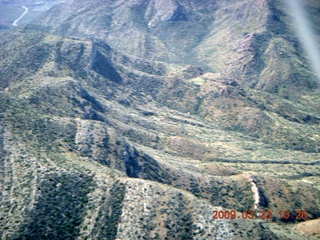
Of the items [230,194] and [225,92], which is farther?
[225,92]

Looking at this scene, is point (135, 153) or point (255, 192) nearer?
point (255, 192)

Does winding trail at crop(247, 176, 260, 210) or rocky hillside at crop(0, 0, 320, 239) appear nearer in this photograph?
rocky hillside at crop(0, 0, 320, 239)

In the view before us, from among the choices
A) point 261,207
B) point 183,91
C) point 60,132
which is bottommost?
point 183,91

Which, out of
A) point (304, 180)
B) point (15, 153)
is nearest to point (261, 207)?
point (304, 180)

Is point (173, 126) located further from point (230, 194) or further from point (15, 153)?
point (15, 153)

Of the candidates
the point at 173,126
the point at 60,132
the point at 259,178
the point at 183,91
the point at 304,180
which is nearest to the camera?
the point at 60,132

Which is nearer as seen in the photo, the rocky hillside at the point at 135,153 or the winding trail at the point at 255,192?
the rocky hillside at the point at 135,153

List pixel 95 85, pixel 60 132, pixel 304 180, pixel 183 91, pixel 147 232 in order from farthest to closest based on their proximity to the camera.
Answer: pixel 183 91, pixel 95 85, pixel 304 180, pixel 60 132, pixel 147 232

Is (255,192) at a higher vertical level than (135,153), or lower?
lower
